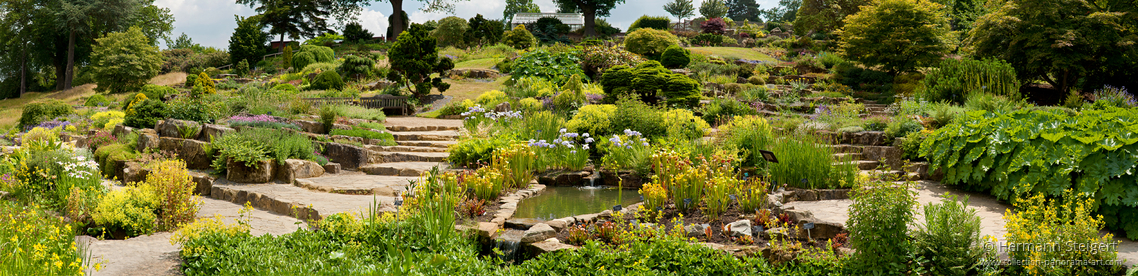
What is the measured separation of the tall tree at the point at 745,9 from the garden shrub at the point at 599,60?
167 feet

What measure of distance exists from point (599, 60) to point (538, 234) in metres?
16.1

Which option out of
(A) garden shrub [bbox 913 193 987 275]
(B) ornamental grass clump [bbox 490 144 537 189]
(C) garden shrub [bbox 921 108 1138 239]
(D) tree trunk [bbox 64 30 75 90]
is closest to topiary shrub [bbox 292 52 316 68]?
(D) tree trunk [bbox 64 30 75 90]

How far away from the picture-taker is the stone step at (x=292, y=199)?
6.48 metres

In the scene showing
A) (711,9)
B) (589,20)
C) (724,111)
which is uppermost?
(711,9)

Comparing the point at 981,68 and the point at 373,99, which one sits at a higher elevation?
the point at 981,68

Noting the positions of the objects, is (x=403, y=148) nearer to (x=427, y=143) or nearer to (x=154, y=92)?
(x=427, y=143)

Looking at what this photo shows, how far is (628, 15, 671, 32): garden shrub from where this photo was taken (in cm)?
4559

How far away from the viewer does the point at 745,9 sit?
68.4 m

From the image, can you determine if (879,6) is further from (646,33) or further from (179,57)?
(179,57)

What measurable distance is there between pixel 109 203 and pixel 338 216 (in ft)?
7.49

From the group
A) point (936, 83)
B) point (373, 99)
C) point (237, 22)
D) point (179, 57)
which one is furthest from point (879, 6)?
point (179, 57)

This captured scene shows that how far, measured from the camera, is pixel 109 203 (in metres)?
5.49

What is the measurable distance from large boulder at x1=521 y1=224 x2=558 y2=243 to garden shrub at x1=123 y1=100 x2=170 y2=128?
895 centimetres

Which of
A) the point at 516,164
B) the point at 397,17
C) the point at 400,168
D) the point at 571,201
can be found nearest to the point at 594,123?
the point at 516,164
